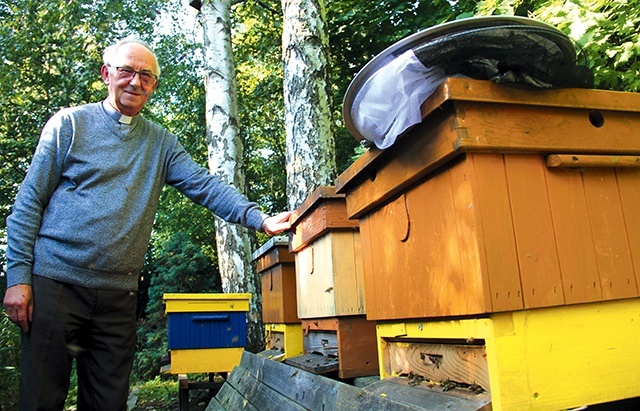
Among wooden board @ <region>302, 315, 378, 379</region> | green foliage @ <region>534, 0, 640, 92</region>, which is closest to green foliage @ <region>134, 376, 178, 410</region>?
wooden board @ <region>302, 315, 378, 379</region>

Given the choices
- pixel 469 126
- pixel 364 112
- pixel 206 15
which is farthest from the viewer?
pixel 206 15

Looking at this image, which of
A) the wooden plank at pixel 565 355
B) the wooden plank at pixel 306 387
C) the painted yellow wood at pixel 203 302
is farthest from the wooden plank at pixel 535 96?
the painted yellow wood at pixel 203 302

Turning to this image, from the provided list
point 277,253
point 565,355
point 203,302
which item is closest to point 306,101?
point 277,253

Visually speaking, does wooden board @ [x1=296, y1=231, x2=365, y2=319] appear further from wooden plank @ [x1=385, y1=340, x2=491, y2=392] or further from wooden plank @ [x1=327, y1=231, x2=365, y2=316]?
wooden plank @ [x1=385, y1=340, x2=491, y2=392]

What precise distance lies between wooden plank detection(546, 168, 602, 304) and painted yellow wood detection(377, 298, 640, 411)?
0.04 metres

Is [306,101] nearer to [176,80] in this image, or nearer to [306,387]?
[306,387]

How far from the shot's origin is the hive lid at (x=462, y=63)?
125 cm

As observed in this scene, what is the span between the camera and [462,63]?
135cm

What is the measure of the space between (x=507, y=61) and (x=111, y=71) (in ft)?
4.99

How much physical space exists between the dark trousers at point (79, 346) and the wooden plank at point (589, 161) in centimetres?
155

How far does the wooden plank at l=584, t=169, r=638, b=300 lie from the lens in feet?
4.43

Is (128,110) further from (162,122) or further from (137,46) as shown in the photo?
(162,122)

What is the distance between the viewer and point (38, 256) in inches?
73.0

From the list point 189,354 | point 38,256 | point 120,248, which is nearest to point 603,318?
point 120,248
